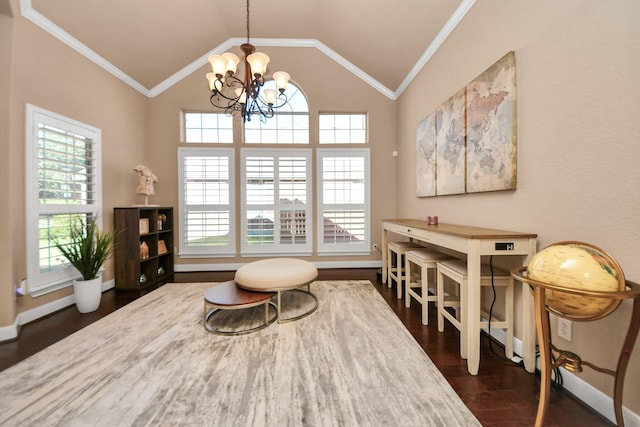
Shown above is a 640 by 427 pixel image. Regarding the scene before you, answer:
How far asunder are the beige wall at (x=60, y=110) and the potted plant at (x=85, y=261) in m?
0.31

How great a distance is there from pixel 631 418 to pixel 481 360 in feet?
2.23

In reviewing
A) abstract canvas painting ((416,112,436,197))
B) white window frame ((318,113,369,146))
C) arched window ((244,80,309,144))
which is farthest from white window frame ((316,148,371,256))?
abstract canvas painting ((416,112,436,197))

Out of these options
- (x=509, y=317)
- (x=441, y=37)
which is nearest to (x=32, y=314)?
(x=509, y=317)

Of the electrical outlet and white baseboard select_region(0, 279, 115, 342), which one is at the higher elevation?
the electrical outlet

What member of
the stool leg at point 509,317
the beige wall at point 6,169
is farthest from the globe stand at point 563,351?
the beige wall at point 6,169

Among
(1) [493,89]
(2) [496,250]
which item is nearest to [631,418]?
(2) [496,250]

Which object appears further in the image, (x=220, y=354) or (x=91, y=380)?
(x=220, y=354)

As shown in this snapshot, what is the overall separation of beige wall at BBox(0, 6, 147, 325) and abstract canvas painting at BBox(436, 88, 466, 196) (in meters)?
4.11

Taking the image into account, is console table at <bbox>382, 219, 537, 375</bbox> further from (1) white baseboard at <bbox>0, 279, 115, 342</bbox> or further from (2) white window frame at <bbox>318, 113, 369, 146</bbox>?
(1) white baseboard at <bbox>0, 279, 115, 342</bbox>

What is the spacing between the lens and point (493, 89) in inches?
75.4

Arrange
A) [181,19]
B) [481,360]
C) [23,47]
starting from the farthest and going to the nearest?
[181,19]
[23,47]
[481,360]

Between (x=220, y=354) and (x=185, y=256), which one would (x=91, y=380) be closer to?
(x=220, y=354)

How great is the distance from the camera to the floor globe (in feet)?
3.01

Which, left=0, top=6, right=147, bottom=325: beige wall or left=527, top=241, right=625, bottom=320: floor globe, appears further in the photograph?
left=0, top=6, right=147, bottom=325: beige wall
